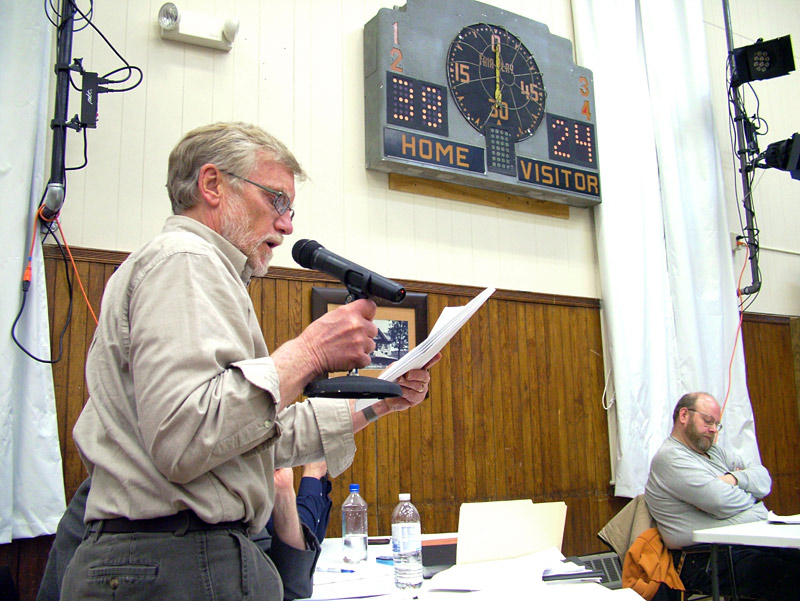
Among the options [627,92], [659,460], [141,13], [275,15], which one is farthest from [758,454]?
[141,13]

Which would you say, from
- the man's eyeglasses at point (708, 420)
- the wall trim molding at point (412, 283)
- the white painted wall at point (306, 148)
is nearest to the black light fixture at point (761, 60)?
the white painted wall at point (306, 148)

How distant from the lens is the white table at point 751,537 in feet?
8.26

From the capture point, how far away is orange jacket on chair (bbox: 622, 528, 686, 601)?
311cm

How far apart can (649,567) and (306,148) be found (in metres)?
2.57

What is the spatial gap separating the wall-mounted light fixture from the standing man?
2442mm

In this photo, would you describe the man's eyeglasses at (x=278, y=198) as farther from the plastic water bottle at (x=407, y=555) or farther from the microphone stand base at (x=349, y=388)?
the plastic water bottle at (x=407, y=555)

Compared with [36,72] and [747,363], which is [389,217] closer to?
[36,72]

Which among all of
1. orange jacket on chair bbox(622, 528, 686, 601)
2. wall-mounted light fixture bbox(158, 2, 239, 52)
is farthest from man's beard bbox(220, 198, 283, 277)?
orange jacket on chair bbox(622, 528, 686, 601)

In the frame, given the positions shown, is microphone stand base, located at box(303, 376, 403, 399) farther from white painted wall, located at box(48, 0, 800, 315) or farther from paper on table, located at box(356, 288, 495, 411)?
white painted wall, located at box(48, 0, 800, 315)

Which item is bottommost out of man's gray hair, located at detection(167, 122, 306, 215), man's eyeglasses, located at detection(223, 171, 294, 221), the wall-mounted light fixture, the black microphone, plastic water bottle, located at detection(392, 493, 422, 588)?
plastic water bottle, located at detection(392, 493, 422, 588)

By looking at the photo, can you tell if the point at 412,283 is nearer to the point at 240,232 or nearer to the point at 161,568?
the point at 240,232

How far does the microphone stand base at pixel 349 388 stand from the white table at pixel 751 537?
1966 millimetres

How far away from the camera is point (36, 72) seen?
2.88 metres

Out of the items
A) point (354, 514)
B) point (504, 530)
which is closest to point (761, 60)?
point (354, 514)
